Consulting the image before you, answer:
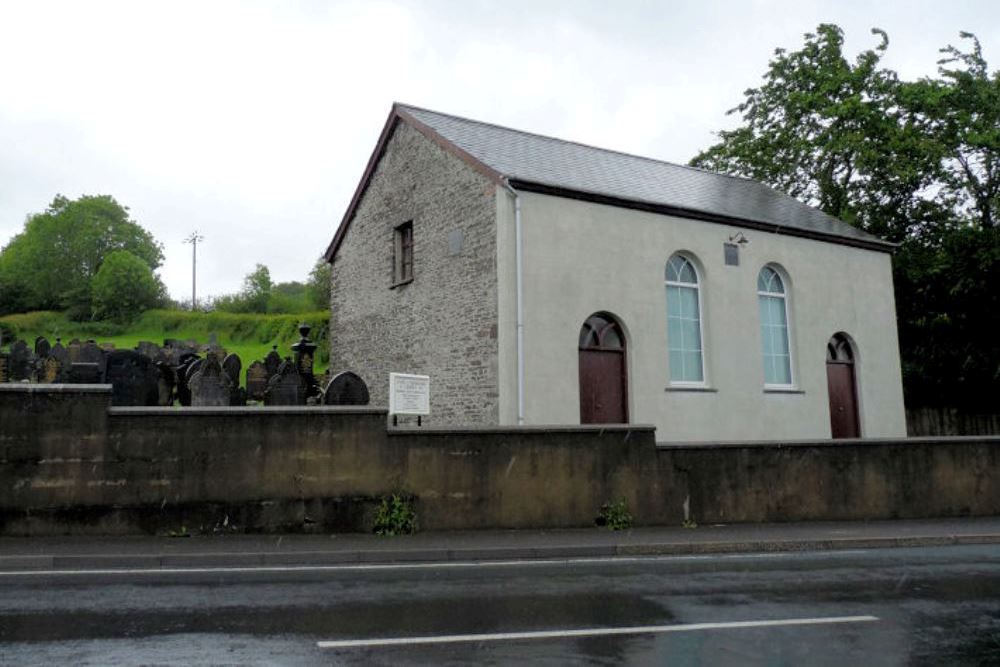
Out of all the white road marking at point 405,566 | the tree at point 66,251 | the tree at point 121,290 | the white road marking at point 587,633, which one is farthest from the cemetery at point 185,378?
the tree at point 66,251

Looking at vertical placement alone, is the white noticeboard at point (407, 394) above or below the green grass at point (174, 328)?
below

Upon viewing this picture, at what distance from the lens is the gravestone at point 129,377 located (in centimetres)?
1175

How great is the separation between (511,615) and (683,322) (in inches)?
508

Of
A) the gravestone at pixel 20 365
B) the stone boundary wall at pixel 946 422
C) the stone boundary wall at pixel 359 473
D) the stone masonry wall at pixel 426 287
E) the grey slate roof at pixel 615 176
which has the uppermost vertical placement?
the grey slate roof at pixel 615 176

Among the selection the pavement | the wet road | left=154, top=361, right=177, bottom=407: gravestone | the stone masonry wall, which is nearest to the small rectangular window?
the stone masonry wall

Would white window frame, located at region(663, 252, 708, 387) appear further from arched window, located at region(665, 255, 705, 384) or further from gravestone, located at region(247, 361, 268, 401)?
gravestone, located at region(247, 361, 268, 401)

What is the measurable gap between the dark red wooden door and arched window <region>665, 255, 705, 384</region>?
478 centimetres

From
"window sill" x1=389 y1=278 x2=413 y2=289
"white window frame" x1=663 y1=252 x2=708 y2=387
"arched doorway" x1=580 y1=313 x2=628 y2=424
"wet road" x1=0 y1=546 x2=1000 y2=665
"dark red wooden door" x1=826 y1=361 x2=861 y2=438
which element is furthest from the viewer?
"dark red wooden door" x1=826 y1=361 x2=861 y2=438

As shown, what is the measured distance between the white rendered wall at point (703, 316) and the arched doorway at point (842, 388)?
23cm

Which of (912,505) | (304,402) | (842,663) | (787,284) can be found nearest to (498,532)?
(304,402)

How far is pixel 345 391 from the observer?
42.1ft

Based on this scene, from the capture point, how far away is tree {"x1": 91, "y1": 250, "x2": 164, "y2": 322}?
57.5m

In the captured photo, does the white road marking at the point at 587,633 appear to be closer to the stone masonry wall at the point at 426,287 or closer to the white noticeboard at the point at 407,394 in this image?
the white noticeboard at the point at 407,394

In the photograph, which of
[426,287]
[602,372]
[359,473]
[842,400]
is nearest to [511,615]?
[359,473]
